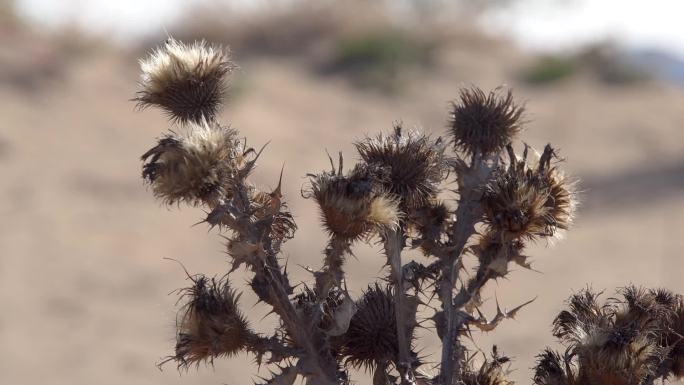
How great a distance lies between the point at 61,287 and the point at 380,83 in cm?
1402

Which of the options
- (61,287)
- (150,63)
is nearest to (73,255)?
(61,287)

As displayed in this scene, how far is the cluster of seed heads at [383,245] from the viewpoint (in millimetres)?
1936

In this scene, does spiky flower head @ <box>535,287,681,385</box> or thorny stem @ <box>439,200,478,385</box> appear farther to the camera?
thorny stem @ <box>439,200,478,385</box>

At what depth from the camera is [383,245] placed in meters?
2.10

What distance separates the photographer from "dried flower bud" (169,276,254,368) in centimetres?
206

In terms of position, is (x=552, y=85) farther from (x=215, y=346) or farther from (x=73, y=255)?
(x=215, y=346)

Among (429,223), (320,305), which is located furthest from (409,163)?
(320,305)

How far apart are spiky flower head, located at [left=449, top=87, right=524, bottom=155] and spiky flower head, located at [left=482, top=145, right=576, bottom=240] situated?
0.27ft

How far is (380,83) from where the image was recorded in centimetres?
2772

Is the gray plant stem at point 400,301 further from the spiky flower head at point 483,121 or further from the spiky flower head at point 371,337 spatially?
the spiky flower head at point 483,121

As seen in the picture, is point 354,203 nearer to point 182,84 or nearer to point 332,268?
point 332,268

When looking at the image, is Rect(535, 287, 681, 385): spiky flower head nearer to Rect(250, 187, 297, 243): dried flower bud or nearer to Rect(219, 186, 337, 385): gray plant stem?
Rect(219, 186, 337, 385): gray plant stem

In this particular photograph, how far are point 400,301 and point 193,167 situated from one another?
0.53 meters

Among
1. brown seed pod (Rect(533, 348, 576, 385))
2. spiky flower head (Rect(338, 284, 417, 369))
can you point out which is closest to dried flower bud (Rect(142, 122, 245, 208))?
spiky flower head (Rect(338, 284, 417, 369))
